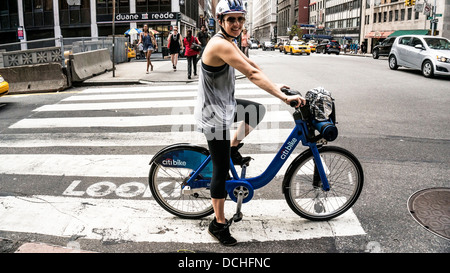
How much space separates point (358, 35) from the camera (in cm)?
7356

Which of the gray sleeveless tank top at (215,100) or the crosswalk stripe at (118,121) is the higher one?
the gray sleeveless tank top at (215,100)

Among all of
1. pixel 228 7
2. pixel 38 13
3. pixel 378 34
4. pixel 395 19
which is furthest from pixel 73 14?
pixel 228 7

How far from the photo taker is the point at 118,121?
7.94m

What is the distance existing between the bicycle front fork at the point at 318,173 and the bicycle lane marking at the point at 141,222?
0.38 meters

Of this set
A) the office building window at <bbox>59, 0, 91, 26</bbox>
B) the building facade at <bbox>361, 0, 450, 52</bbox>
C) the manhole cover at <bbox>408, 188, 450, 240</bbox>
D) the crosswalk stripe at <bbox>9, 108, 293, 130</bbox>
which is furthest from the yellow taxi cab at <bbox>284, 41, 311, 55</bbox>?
the manhole cover at <bbox>408, 188, 450, 240</bbox>

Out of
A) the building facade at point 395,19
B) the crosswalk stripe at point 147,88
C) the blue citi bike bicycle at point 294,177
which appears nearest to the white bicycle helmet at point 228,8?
the blue citi bike bicycle at point 294,177

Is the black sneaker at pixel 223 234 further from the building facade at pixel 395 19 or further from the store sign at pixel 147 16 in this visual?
the building facade at pixel 395 19

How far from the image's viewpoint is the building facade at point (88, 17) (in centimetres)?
4397

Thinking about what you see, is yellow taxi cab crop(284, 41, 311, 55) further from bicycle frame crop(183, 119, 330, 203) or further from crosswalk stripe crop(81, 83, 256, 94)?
bicycle frame crop(183, 119, 330, 203)

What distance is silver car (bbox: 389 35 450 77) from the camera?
598 inches

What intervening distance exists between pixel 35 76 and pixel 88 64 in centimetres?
257

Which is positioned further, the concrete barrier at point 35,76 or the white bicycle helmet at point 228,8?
the concrete barrier at point 35,76

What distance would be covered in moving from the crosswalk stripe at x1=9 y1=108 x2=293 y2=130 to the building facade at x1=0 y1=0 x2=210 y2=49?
36598 millimetres

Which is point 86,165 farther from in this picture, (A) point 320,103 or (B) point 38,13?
(B) point 38,13
